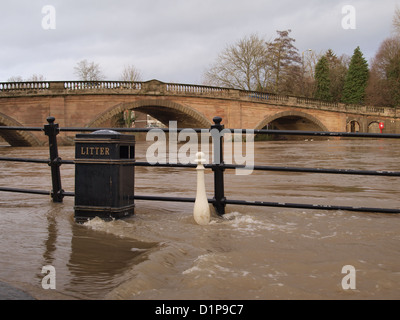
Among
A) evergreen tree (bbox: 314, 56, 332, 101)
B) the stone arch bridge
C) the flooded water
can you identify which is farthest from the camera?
evergreen tree (bbox: 314, 56, 332, 101)

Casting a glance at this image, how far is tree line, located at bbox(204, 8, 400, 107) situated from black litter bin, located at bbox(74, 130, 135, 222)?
4950 centimetres

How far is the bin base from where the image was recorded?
16.1 feet

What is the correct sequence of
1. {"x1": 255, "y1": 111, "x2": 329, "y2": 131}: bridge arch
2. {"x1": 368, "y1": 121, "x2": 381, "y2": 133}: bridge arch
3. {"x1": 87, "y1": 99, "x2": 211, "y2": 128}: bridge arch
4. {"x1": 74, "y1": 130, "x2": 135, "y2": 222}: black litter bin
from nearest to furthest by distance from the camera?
{"x1": 74, "y1": 130, "x2": 135, "y2": 222}: black litter bin < {"x1": 87, "y1": 99, "x2": 211, "y2": 128}: bridge arch < {"x1": 255, "y1": 111, "x2": 329, "y2": 131}: bridge arch < {"x1": 368, "y1": 121, "x2": 381, "y2": 133}: bridge arch

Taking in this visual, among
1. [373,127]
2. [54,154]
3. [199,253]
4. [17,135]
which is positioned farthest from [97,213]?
[373,127]

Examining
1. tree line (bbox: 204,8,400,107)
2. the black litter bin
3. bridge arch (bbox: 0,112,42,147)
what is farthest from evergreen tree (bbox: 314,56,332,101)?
the black litter bin

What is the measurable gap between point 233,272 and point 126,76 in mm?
62837

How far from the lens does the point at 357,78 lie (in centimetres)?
6034

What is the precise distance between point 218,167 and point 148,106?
3244 centimetres

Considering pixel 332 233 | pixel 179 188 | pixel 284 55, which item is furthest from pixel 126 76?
pixel 332 233

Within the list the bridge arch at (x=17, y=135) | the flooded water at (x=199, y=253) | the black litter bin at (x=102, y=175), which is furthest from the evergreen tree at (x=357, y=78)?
the black litter bin at (x=102, y=175)

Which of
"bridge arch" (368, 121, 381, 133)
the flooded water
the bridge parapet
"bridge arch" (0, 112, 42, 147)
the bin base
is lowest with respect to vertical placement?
the flooded water

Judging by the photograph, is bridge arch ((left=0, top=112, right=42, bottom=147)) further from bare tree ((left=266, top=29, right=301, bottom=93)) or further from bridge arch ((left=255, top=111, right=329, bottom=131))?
bare tree ((left=266, top=29, right=301, bottom=93))

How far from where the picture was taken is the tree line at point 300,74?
176ft
